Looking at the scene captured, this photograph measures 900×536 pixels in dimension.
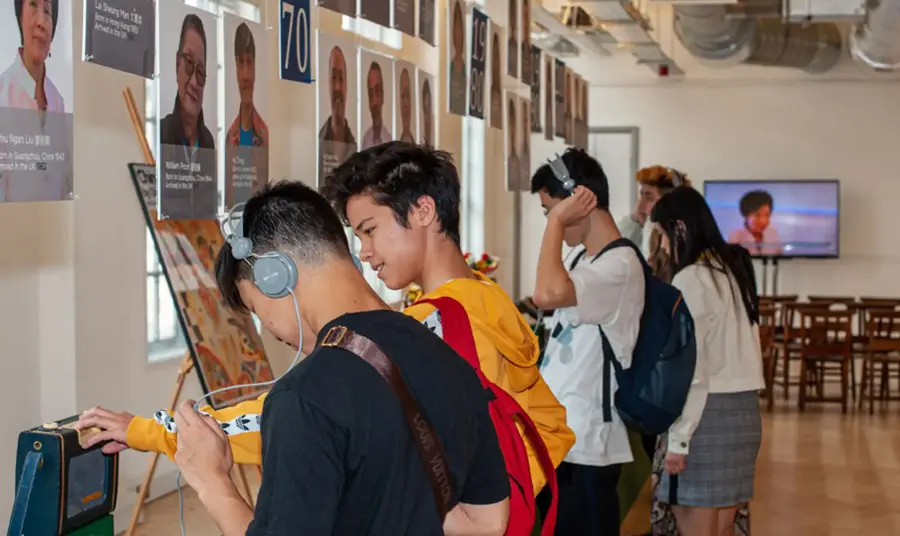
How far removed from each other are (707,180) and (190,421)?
13.9 metres

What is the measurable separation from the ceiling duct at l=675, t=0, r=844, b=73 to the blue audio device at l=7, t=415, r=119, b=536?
10.4 meters

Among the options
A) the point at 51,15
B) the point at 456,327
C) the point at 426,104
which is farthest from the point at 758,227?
the point at 456,327

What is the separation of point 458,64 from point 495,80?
69cm

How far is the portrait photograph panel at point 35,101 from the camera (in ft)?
9.54

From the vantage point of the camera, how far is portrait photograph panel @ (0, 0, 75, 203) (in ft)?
9.54

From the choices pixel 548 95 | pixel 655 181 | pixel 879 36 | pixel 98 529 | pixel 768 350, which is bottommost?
pixel 768 350

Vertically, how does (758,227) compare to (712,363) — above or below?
above

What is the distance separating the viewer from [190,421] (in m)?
1.60

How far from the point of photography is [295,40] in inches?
170

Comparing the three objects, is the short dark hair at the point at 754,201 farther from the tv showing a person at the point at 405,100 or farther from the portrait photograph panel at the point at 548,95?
the tv showing a person at the point at 405,100

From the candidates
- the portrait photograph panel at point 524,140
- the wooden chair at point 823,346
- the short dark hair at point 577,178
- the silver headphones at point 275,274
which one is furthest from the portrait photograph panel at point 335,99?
the wooden chair at point 823,346

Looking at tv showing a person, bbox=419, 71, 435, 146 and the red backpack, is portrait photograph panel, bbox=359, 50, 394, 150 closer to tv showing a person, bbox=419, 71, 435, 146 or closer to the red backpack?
tv showing a person, bbox=419, 71, 435, 146

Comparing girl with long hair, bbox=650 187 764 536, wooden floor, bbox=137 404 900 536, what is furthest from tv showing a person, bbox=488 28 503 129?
girl with long hair, bbox=650 187 764 536

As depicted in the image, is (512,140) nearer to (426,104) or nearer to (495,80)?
(495,80)
